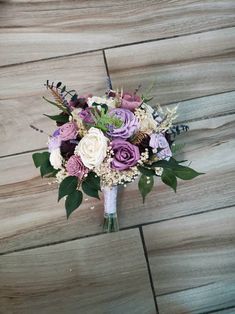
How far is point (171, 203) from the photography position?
108 cm

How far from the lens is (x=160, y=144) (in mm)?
796

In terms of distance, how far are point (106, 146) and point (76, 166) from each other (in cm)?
7

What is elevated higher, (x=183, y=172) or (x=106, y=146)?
(x=106, y=146)

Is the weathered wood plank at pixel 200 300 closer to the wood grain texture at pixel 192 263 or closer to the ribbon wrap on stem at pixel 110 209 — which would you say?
the wood grain texture at pixel 192 263

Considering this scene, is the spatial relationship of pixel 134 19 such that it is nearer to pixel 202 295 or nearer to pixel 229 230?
pixel 229 230

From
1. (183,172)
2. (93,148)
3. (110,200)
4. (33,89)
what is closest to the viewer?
(93,148)

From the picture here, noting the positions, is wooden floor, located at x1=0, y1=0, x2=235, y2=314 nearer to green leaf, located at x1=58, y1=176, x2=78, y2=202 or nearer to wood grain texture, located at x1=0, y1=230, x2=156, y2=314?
wood grain texture, located at x1=0, y1=230, x2=156, y2=314

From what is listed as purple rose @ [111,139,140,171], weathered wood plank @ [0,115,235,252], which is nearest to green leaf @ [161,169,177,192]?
purple rose @ [111,139,140,171]

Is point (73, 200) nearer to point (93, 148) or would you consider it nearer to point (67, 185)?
point (67, 185)

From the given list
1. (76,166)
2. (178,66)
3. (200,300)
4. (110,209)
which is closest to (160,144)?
(76,166)

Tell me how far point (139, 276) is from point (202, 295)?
17 cm

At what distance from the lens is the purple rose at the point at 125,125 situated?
0.76 meters

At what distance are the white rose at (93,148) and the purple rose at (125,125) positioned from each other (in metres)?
0.02

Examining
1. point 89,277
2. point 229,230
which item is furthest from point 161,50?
point 89,277
